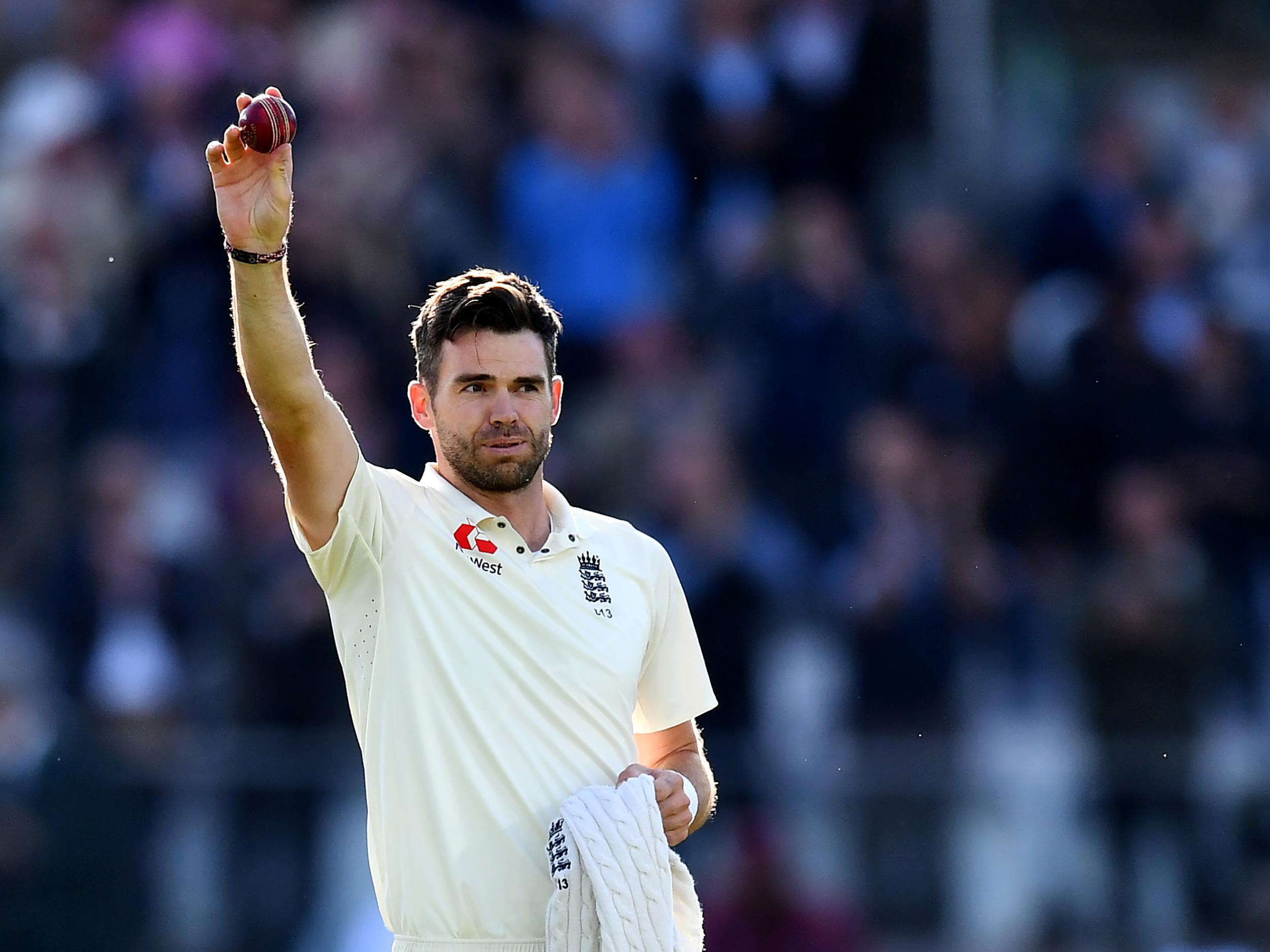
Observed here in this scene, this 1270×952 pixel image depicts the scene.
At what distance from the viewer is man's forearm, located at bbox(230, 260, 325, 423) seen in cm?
373

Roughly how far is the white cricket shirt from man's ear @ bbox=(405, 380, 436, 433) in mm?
143

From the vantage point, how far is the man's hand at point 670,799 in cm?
400

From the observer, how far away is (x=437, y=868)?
3906 mm

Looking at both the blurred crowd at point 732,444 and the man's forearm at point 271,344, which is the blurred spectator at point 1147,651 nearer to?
the blurred crowd at point 732,444

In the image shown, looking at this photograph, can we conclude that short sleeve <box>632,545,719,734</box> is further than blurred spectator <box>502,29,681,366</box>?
No

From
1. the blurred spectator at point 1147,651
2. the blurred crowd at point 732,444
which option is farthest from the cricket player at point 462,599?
the blurred spectator at point 1147,651

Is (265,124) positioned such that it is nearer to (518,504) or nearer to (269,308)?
(269,308)

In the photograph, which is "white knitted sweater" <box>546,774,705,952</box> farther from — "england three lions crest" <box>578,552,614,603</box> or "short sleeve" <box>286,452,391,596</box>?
"short sleeve" <box>286,452,391,596</box>

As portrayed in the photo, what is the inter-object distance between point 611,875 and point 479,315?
1.27 m

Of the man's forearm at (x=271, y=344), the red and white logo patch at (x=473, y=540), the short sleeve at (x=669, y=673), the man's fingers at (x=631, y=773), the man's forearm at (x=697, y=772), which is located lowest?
the man's forearm at (x=697, y=772)

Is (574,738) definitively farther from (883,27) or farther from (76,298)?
(883,27)

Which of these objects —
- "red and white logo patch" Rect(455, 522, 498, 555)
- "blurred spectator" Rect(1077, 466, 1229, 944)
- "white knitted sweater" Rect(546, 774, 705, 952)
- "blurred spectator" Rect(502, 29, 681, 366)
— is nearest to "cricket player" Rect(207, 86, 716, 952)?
"red and white logo patch" Rect(455, 522, 498, 555)

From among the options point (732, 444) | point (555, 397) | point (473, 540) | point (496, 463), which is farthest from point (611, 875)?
point (732, 444)

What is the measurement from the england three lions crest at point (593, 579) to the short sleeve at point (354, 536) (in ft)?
1.54
